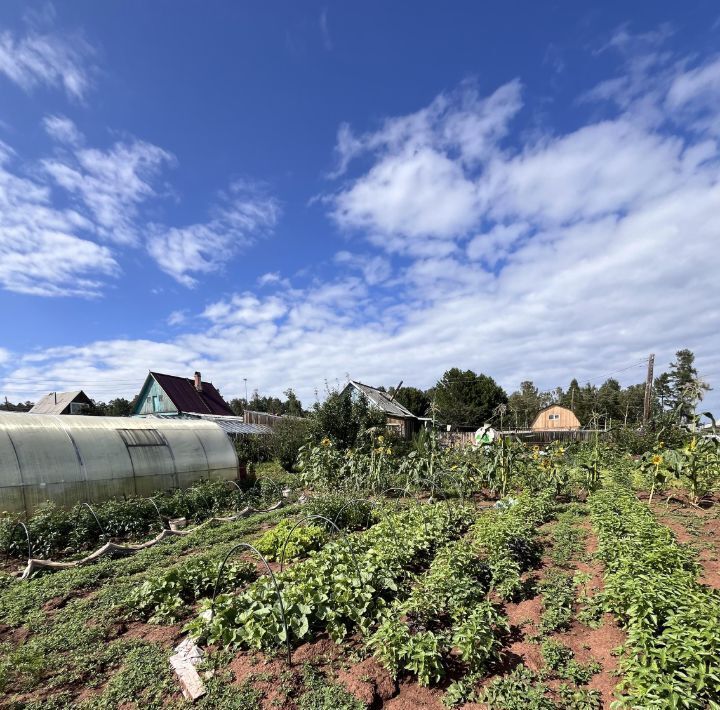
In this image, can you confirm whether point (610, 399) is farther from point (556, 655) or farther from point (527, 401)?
point (556, 655)

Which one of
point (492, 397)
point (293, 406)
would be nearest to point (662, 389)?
point (492, 397)

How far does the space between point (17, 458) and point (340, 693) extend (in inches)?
345

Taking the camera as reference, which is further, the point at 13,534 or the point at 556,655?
the point at 13,534

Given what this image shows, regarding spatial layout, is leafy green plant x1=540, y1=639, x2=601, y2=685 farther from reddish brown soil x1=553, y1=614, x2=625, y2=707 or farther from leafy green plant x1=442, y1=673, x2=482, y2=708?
leafy green plant x1=442, y1=673, x2=482, y2=708

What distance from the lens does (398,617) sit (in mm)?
3508

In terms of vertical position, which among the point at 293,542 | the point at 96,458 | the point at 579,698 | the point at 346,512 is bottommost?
the point at 579,698

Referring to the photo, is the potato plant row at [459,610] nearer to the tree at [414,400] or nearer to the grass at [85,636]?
the grass at [85,636]

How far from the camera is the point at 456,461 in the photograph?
10680mm

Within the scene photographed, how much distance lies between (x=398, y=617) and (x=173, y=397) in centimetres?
2551

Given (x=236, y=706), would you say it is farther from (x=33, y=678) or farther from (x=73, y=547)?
(x=73, y=547)

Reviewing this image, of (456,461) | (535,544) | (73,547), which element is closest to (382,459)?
(456,461)

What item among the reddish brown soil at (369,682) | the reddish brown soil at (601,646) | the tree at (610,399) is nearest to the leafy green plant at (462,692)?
the reddish brown soil at (369,682)

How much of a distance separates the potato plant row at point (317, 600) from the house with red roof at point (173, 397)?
23.6m

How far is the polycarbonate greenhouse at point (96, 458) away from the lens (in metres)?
8.56
